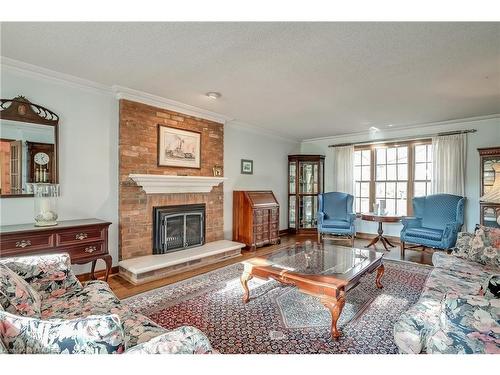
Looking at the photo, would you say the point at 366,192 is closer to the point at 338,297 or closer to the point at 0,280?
the point at 338,297

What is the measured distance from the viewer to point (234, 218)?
5.17 meters

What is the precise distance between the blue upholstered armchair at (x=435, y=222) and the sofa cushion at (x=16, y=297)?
4.57 metres

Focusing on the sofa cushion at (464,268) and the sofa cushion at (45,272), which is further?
the sofa cushion at (464,268)

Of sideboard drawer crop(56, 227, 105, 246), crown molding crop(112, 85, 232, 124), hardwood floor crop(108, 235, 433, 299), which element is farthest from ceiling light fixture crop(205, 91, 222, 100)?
hardwood floor crop(108, 235, 433, 299)

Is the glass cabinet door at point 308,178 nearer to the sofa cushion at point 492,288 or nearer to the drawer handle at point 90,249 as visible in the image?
the drawer handle at point 90,249

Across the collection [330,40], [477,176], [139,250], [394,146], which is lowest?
[139,250]

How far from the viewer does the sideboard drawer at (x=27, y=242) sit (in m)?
2.38

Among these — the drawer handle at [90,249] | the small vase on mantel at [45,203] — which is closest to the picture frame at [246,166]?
the drawer handle at [90,249]

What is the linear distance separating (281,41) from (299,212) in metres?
4.61

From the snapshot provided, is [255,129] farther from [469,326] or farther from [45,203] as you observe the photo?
[469,326]

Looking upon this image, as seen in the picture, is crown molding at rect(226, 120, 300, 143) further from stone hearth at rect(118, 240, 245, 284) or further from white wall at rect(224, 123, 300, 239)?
stone hearth at rect(118, 240, 245, 284)

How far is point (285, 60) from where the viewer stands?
104 inches
